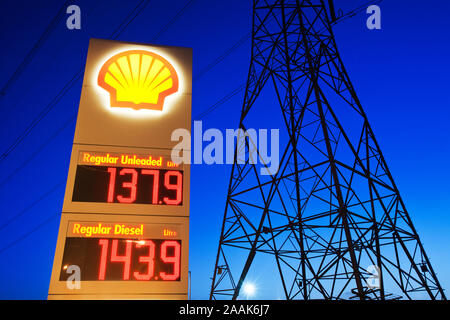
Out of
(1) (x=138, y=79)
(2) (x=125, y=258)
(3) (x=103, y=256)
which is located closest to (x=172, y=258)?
(2) (x=125, y=258)

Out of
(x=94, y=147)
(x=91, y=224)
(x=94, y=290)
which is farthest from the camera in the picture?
(x=94, y=147)

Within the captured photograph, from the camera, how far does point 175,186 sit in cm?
744

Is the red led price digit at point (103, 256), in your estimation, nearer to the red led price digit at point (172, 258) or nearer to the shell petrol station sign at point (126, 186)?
the shell petrol station sign at point (126, 186)

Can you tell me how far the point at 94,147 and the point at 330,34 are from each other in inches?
514

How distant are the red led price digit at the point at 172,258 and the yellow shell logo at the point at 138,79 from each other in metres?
3.62

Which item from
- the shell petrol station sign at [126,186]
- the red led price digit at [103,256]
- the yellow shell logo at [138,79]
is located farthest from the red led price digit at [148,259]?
the yellow shell logo at [138,79]

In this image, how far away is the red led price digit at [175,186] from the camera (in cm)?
731

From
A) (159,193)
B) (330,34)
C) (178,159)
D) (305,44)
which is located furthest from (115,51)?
(330,34)

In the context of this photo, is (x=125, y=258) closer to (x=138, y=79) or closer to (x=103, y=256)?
(x=103, y=256)

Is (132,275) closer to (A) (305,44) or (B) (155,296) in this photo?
(B) (155,296)

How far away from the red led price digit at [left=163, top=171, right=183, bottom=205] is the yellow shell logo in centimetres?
207

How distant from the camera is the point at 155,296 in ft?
21.3

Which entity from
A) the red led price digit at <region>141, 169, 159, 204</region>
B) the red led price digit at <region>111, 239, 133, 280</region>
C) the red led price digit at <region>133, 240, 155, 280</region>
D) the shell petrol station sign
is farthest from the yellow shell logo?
the red led price digit at <region>111, 239, 133, 280</region>
